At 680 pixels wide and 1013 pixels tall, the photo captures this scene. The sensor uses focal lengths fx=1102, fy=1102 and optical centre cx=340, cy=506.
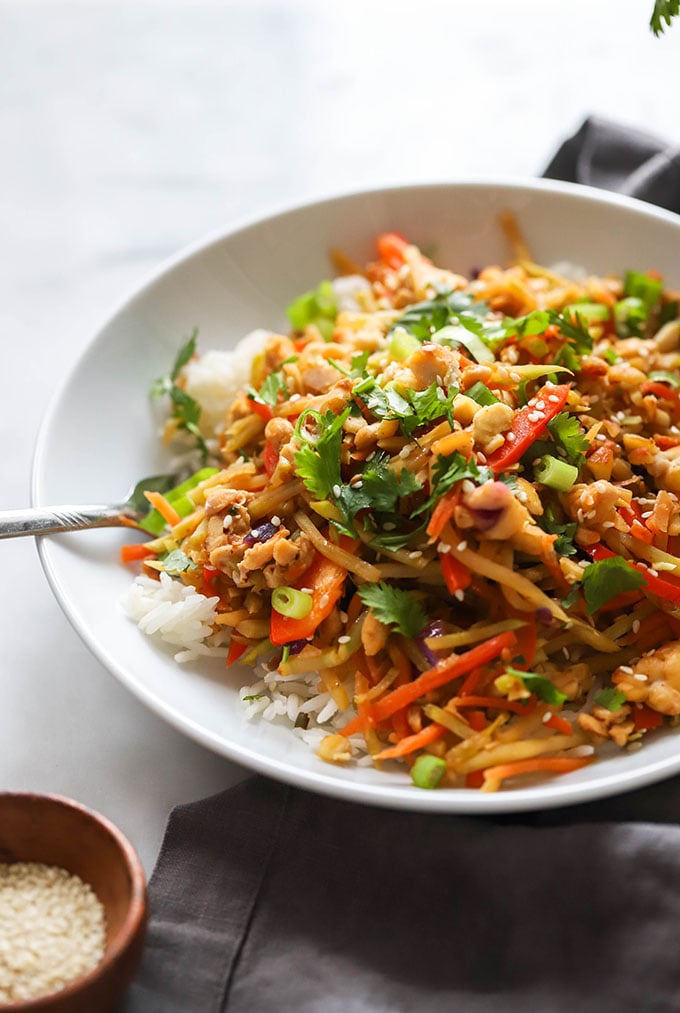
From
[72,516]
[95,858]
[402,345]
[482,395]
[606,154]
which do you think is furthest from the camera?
[606,154]

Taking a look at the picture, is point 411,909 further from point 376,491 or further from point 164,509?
point 164,509

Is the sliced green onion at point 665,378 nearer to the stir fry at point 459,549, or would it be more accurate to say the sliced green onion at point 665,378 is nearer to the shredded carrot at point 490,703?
the stir fry at point 459,549

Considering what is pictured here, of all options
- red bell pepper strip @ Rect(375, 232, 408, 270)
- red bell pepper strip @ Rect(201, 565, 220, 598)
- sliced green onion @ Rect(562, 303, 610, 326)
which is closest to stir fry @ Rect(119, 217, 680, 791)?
red bell pepper strip @ Rect(201, 565, 220, 598)

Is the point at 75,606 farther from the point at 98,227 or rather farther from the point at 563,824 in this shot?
the point at 98,227

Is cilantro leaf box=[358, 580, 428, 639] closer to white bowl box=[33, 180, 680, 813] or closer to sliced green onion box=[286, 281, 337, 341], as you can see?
white bowl box=[33, 180, 680, 813]

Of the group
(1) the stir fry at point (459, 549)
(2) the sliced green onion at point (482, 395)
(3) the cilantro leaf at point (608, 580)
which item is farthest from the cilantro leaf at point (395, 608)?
(2) the sliced green onion at point (482, 395)

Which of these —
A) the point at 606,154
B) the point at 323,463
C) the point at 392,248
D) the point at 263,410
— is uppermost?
the point at 606,154

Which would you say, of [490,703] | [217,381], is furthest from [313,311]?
[490,703]

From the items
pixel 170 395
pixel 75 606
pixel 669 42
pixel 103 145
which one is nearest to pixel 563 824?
pixel 75 606
